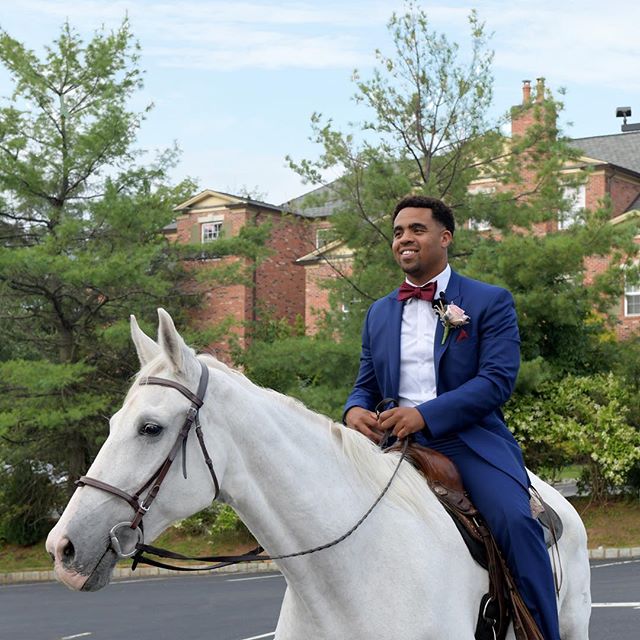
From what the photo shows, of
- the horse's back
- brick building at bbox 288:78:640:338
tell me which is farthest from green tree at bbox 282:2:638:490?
the horse's back

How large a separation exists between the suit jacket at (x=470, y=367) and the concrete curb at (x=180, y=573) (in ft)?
47.4

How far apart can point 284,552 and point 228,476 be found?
39cm

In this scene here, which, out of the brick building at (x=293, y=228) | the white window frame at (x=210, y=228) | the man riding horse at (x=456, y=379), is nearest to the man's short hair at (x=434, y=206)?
the man riding horse at (x=456, y=379)

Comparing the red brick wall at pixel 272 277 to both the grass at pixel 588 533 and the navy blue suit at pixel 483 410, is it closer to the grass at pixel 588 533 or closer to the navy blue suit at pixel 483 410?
the grass at pixel 588 533

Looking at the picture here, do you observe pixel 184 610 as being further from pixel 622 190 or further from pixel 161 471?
pixel 622 190

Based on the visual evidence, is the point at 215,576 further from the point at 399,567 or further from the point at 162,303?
the point at 399,567

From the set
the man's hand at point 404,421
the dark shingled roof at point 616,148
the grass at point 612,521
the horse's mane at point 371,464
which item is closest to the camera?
the horse's mane at point 371,464

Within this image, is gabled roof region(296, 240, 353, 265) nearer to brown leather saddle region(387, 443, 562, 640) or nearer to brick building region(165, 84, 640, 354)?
brick building region(165, 84, 640, 354)

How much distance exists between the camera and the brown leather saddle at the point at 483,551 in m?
5.14

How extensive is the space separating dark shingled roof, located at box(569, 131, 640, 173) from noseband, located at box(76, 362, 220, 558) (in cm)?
4894

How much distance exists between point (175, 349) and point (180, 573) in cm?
2034

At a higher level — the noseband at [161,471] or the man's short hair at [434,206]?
the man's short hair at [434,206]

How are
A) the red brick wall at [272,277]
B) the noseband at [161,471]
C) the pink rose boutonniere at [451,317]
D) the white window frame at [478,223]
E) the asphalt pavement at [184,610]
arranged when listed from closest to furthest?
the noseband at [161,471] < the pink rose boutonniere at [451,317] < the asphalt pavement at [184,610] < the white window frame at [478,223] < the red brick wall at [272,277]

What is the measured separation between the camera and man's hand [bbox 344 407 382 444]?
17.5 ft
